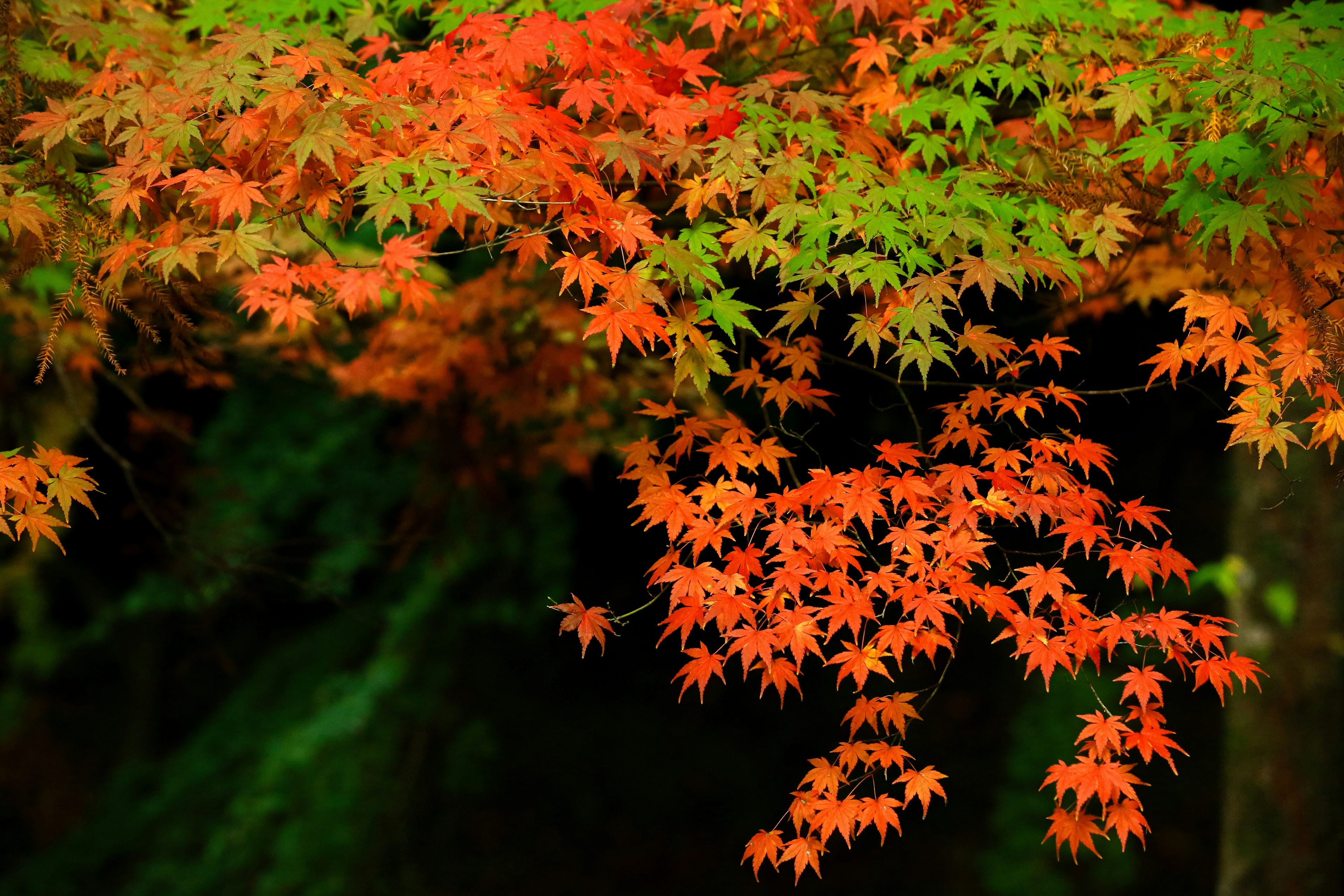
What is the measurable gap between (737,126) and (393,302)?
3.51 meters

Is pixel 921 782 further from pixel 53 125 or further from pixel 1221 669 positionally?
pixel 53 125

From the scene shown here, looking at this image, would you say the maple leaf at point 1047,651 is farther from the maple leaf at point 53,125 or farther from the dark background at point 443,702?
the dark background at point 443,702

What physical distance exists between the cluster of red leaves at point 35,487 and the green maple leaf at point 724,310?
1.65 m

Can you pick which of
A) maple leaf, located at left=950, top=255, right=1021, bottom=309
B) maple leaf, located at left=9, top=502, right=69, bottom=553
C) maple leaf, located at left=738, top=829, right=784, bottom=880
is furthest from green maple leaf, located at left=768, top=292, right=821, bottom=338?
maple leaf, located at left=9, top=502, right=69, bottom=553

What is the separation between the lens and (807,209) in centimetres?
278

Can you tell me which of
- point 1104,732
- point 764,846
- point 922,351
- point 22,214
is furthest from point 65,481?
point 1104,732

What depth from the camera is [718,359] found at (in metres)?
2.71

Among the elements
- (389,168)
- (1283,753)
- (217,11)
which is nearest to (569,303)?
(217,11)

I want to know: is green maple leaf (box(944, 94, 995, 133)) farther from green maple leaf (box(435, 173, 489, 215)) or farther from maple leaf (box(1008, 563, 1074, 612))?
green maple leaf (box(435, 173, 489, 215))

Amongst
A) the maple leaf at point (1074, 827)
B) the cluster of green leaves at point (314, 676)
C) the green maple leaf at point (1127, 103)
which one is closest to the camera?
the maple leaf at point (1074, 827)

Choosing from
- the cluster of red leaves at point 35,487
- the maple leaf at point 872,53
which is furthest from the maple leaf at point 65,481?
the maple leaf at point 872,53

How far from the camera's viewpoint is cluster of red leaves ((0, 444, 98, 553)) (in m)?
2.73

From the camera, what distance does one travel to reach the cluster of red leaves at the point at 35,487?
8.96 ft

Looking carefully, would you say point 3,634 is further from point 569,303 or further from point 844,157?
point 844,157
